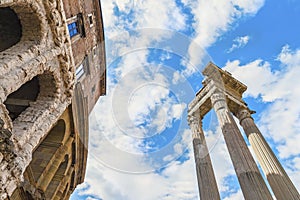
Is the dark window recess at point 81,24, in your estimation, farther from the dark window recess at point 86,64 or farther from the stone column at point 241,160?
the stone column at point 241,160

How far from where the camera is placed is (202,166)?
457 inches

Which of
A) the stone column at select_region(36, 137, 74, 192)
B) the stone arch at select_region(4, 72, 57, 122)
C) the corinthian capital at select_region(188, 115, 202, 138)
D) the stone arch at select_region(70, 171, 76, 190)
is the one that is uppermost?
the corinthian capital at select_region(188, 115, 202, 138)

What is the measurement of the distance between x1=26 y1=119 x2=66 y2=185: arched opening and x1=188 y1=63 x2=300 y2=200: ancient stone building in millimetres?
7414

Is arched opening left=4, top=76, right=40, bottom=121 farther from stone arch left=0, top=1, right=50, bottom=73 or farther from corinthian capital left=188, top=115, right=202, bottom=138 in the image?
corinthian capital left=188, top=115, right=202, bottom=138

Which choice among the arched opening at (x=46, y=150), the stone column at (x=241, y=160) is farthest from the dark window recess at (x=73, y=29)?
the stone column at (x=241, y=160)

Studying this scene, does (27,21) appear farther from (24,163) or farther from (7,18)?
(24,163)

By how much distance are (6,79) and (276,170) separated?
11.0 m

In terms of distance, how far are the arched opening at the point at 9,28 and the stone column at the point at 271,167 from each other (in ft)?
42.5

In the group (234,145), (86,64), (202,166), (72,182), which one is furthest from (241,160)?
(86,64)

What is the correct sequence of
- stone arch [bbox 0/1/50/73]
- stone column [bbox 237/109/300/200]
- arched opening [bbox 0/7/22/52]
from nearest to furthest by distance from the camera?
stone arch [bbox 0/1/50/73]
stone column [bbox 237/109/300/200]
arched opening [bbox 0/7/22/52]

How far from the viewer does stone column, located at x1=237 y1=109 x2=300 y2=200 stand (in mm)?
9133

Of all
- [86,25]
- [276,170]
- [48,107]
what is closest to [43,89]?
[48,107]

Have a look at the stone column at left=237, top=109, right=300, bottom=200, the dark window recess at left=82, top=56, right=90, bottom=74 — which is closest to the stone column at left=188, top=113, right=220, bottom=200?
the stone column at left=237, top=109, right=300, bottom=200

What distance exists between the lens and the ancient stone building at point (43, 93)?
7779 mm
